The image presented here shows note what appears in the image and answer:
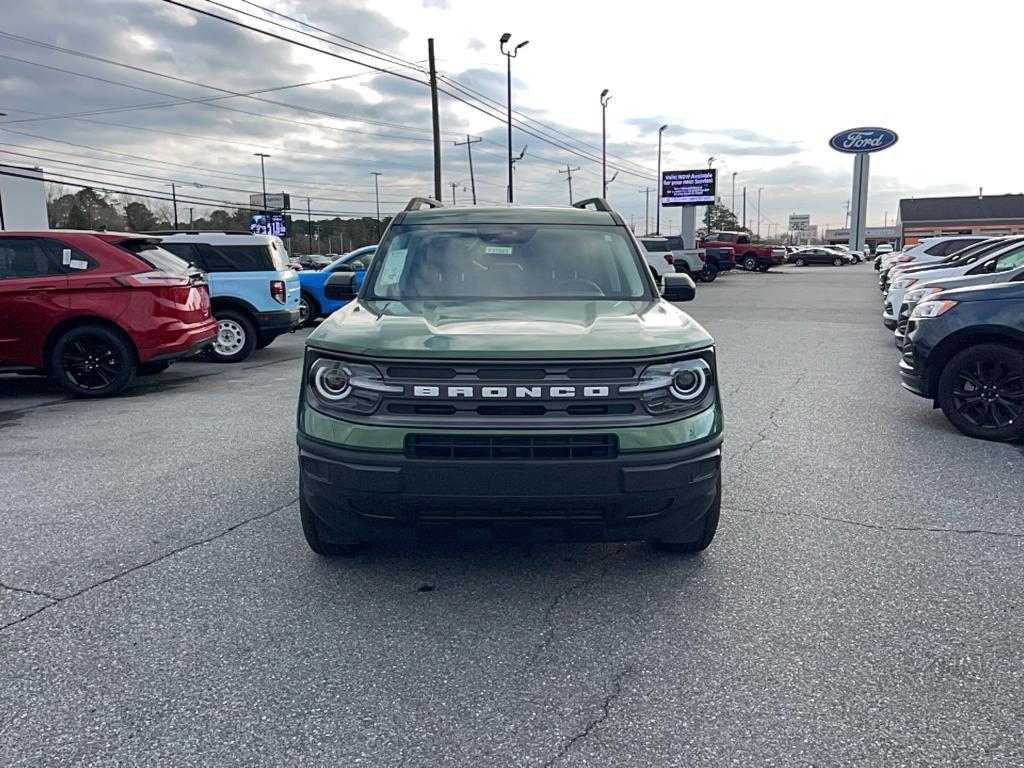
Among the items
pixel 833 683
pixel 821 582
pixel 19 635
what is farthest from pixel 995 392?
pixel 19 635

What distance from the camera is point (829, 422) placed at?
7133 millimetres

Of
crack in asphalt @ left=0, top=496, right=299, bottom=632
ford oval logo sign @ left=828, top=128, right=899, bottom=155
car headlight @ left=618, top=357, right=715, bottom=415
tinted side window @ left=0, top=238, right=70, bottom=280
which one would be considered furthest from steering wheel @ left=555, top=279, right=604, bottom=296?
ford oval logo sign @ left=828, top=128, right=899, bottom=155

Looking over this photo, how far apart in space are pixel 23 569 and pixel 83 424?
374 cm

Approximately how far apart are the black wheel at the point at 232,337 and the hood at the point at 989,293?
887 cm

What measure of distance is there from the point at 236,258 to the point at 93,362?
338 cm

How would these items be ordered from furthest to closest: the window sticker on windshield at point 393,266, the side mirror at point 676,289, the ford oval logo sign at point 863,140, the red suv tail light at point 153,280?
the ford oval logo sign at point 863,140 < the red suv tail light at point 153,280 < the side mirror at point 676,289 < the window sticker on windshield at point 393,266

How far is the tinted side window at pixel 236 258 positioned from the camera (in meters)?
11.4

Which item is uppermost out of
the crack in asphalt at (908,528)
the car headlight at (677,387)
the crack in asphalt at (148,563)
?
the car headlight at (677,387)

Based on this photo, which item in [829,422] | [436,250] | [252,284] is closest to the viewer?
[436,250]

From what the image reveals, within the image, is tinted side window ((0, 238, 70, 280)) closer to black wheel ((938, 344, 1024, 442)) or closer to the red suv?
the red suv

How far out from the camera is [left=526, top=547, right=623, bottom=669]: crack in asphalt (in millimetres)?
3092

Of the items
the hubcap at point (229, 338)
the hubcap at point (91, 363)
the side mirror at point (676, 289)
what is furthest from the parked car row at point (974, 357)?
the hubcap at point (229, 338)

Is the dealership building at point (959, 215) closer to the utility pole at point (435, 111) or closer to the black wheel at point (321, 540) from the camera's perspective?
the utility pole at point (435, 111)

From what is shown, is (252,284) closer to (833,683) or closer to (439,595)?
(439,595)
